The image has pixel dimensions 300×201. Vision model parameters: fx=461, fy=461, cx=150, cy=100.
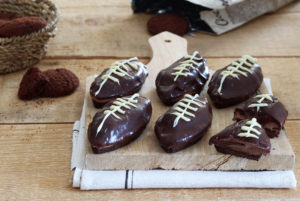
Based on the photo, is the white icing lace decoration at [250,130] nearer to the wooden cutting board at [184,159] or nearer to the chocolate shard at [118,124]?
the wooden cutting board at [184,159]

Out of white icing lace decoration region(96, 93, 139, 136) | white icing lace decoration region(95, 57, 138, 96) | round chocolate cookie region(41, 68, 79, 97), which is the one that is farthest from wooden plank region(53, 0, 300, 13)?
white icing lace decoration region(96, 93, 139, 136)

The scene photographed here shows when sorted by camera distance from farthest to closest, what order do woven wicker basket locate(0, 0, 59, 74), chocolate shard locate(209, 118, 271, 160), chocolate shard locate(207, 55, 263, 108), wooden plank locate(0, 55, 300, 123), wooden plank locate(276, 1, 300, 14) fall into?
1. wooden plank locate(276, 1, 300, 14)
2. woven wicker basket locate(0, 0, 59, 74)
3. wooden plank locate(0, 55, 300, 123)
4. chocolate shard locate(207, 55, 263, 108)
5. chocolate shard locate(209, 118, 271, 160)

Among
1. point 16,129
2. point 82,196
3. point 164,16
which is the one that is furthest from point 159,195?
point 164,16

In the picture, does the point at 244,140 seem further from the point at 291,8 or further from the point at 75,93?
the point at 291,8

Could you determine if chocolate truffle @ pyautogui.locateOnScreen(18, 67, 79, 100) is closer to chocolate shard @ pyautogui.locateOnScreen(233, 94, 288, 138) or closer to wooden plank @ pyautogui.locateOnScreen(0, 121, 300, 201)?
wooden plank @ pyautogui.locateOnScreen(0, 121, 300, 201)

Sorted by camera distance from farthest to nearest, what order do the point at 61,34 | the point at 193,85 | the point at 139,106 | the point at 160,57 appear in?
the point at 61,34 → the point at 160,57 → the point at 193,85 → the point at 139,106

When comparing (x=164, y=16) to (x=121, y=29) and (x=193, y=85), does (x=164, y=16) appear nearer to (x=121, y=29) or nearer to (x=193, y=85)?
(x=121, y=29)
